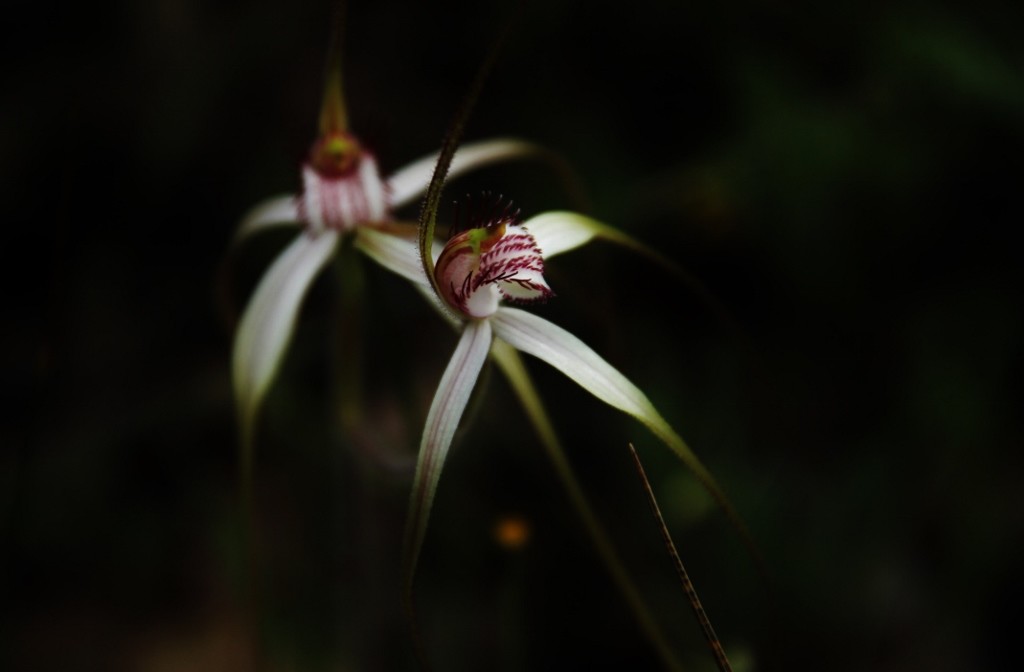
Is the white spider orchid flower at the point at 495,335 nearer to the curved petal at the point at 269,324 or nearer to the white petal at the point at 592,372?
the white petal at the point at 592,372

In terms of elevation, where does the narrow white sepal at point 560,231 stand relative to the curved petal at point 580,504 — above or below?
above

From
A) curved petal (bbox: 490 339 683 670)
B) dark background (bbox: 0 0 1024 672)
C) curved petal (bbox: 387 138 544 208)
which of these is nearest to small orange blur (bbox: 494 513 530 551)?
curved petal (bbox: 490 339 683 670)

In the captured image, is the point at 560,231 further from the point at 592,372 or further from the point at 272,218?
the point at 272,218

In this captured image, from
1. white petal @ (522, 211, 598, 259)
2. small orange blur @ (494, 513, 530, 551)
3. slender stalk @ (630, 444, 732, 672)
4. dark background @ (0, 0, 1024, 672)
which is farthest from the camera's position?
dark background @ (0, 0, 1024, 672)

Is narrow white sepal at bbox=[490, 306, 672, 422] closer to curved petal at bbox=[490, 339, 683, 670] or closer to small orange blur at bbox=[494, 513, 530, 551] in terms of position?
curved petal at bbox=[490, 339, 683, 670]

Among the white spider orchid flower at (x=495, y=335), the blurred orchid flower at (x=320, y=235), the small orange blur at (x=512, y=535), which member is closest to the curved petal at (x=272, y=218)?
the blurred orchid flower at (x=320, y=235)

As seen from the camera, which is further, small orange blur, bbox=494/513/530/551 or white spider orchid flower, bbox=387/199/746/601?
small orange blur, bbox=494/513/530/551

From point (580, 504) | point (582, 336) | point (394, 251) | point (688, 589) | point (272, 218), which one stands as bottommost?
point (688, 589)

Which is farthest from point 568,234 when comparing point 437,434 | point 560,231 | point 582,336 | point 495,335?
point 582,336
